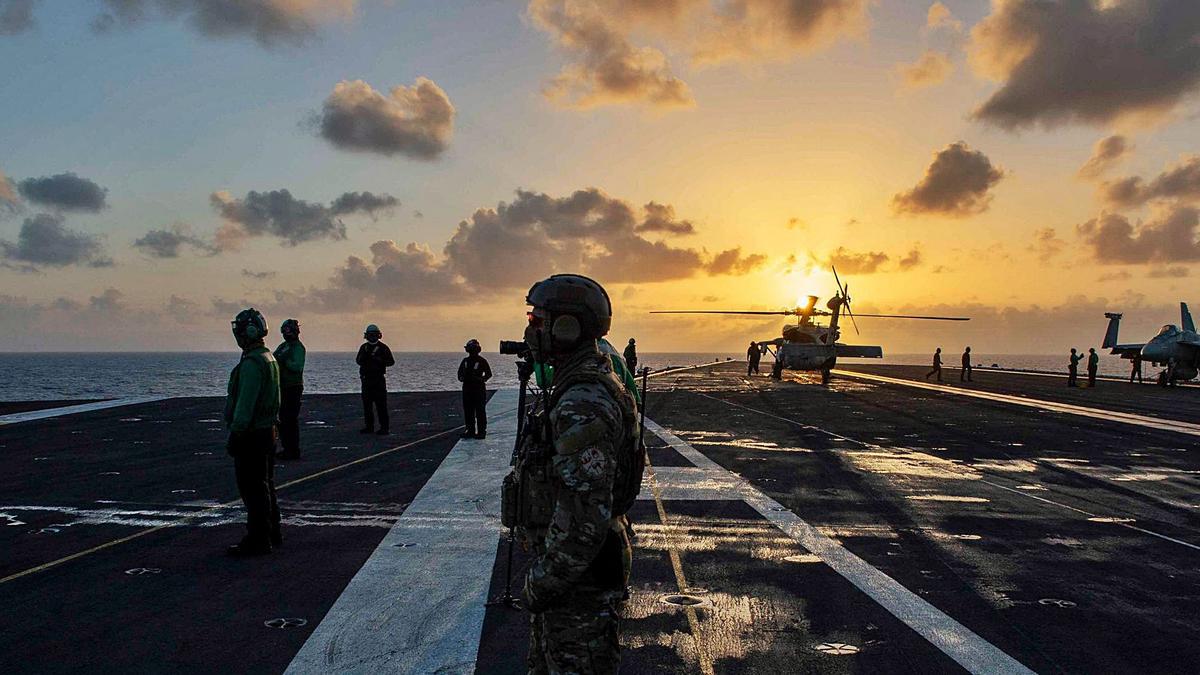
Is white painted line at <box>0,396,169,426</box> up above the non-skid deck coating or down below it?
above

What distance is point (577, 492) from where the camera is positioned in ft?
9.96

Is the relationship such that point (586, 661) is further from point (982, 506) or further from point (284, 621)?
point (982, 506)

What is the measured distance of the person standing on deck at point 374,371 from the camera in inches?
630

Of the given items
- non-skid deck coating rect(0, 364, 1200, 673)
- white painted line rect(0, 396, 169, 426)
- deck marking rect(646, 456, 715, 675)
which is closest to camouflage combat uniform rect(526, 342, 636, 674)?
non-skid deck coating rect(0, 364, 1200, 673)

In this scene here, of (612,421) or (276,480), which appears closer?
(612,421)

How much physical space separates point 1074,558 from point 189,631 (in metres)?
Answer: 8.56

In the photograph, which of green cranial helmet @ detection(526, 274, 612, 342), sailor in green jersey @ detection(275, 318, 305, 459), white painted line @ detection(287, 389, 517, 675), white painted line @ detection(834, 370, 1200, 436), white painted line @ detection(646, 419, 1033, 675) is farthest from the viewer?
white painted line @ detection(834, 370, 1200, 436)

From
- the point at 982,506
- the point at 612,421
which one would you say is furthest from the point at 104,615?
→ the point at 982,506

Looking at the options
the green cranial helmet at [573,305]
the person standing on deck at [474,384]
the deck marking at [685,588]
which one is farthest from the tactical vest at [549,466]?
the person standing on deck at [474,384]

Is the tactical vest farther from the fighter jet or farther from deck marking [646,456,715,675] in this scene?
the fighter jet

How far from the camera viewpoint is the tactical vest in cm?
327

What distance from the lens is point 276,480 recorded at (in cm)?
1123

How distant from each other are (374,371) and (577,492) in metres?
14.2

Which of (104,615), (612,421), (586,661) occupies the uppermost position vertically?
(612,421)
